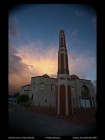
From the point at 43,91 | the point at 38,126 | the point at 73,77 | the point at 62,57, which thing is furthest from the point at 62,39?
the point at 38,126

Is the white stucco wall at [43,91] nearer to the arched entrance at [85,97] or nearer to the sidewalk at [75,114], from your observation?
the sidewalk at [75,114]

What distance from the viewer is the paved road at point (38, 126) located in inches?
74.4

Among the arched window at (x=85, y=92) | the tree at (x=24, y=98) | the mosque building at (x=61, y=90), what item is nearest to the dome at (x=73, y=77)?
the mosque building at (x=61, y=90)

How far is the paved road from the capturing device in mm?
1890

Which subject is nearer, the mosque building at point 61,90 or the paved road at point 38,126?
the paved road at point 38,126

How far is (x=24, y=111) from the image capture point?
6.56ft

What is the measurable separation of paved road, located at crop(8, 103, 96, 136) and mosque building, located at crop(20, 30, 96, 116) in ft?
0.34

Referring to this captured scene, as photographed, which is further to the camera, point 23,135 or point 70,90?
point 70,90

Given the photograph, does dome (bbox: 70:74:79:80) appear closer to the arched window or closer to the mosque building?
the mosque building

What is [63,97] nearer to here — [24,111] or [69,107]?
[69,107]

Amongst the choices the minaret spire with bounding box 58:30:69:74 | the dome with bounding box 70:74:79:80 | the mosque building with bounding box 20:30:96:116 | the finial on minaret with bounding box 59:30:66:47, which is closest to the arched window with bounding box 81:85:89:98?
the mosque building with bounding box 20:30:96:116

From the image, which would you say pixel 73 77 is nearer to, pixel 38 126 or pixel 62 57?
pixel 62 57
